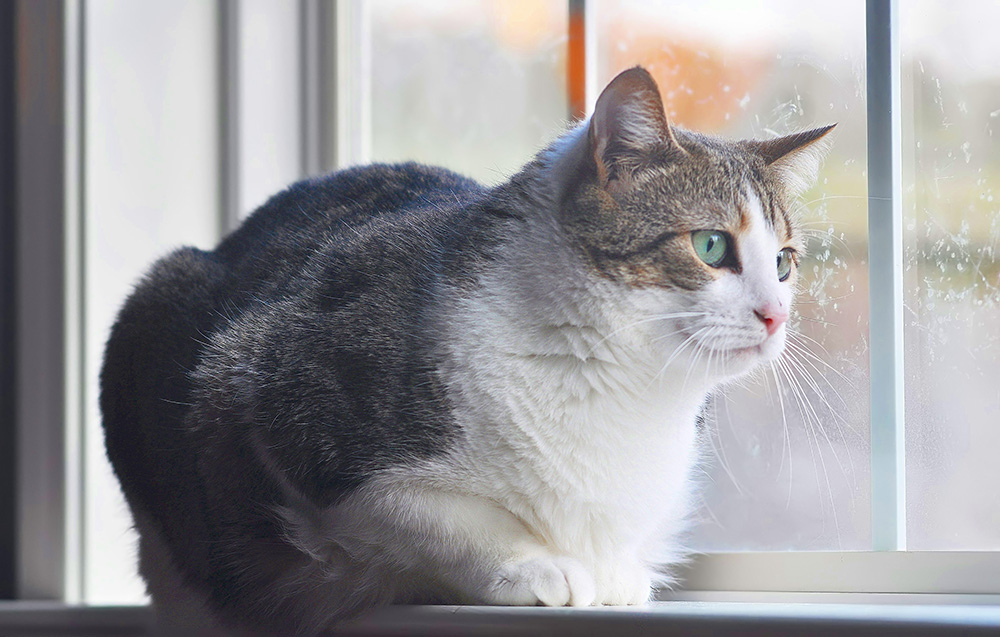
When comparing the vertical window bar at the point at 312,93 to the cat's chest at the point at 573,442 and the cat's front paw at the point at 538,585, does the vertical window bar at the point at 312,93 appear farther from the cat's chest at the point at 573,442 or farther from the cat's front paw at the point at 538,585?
the cat's front paw at the point at 538,585

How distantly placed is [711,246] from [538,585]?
1.24 feet

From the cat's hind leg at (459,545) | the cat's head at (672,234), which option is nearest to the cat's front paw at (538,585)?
the cat's hind leg at (459,545)

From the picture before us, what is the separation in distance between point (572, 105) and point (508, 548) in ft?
2.58

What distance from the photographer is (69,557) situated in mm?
1432

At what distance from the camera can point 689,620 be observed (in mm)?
778

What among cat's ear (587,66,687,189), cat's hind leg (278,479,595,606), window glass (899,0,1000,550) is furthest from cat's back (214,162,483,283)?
window glass (899,0,1000,550)

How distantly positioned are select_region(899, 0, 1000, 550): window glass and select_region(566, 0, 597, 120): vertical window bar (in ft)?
1.52

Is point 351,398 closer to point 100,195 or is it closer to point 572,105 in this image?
point 572,105

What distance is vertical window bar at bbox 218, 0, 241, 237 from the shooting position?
1.59 metres

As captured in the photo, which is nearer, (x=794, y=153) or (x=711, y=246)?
(x=711, y=246)

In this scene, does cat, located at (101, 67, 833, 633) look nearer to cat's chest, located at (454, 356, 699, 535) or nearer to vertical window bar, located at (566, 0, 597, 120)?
cat's chest, located at (454, 356, 699, 535)

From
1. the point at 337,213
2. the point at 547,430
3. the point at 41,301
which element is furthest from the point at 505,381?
the point at 41,301

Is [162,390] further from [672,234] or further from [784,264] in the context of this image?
[784,264]

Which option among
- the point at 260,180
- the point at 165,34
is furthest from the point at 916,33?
the point at 165,34
